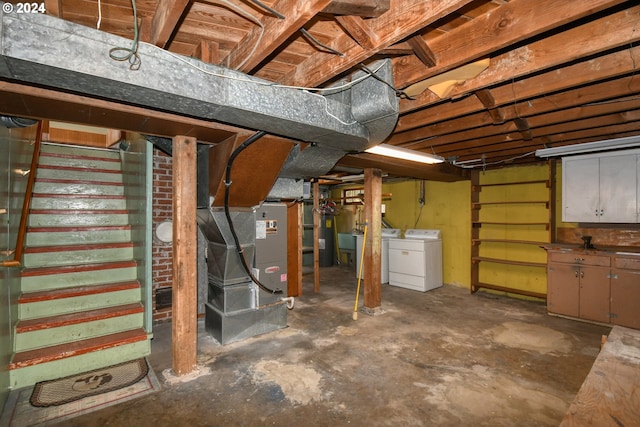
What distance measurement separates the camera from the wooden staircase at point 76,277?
2.50 metres

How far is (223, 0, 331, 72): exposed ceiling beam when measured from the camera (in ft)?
4.16

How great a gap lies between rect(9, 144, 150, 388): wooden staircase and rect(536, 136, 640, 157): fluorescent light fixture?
5.12 metres

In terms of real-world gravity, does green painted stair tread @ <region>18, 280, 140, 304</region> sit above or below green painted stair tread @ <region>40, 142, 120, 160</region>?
below

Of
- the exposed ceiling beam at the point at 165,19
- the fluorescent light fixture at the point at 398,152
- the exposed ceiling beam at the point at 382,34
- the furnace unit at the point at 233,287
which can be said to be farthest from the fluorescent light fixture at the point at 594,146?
the exposed ceiling beam at the point at 165,19

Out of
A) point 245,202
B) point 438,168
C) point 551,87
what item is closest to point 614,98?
point 551,87

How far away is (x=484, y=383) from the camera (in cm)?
251

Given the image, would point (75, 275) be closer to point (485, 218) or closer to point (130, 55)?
point (130, 55)

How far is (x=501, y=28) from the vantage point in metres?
1.53

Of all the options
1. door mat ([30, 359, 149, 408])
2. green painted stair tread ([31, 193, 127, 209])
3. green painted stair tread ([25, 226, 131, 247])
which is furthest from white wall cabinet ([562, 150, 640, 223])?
green painted stair tread ([31, 193, 127, 209])

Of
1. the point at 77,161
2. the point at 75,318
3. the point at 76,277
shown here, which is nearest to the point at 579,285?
the point at 75,318

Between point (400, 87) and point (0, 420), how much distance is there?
3470 millimetres

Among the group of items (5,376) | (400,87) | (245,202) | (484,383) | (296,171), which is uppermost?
(400,87)

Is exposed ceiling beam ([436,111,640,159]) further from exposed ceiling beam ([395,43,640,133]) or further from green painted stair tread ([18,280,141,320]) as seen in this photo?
green painted stair tread ([18,280,141,320])

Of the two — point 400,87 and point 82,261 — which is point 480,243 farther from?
point 82,261
